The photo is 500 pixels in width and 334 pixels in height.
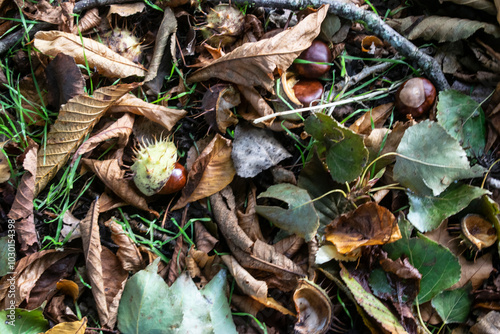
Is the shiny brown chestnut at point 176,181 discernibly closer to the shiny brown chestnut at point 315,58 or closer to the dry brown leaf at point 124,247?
the dry brown leaf at point 124,247

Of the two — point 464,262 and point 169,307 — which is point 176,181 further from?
point 464,262

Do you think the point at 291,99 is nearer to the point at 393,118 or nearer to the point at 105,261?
the point at 393,118

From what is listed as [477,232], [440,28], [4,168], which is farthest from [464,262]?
[4,168]

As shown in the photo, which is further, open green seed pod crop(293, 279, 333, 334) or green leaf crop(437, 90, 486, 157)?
green leaf crop(437, 90, 486, 157)

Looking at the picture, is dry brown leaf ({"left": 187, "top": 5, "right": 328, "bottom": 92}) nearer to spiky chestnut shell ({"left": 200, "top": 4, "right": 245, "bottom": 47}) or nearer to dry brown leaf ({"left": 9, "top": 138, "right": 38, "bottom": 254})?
spiky chestnut shell ({"left": 200, "top": 4, "right": 245, "bottom": 47})

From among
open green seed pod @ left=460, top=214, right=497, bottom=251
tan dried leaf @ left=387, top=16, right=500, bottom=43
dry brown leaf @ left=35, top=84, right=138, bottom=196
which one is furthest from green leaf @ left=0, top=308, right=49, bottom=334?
tan dried leaf @ left=387, top=16, right=500, bottom=43

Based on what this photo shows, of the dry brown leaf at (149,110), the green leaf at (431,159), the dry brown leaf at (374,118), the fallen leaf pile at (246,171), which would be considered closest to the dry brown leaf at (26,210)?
the fallen leaf pile at (246,171)

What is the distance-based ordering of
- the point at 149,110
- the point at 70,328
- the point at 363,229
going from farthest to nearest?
the point at 149,110 → the point at 363,229 → the point at 70,328
